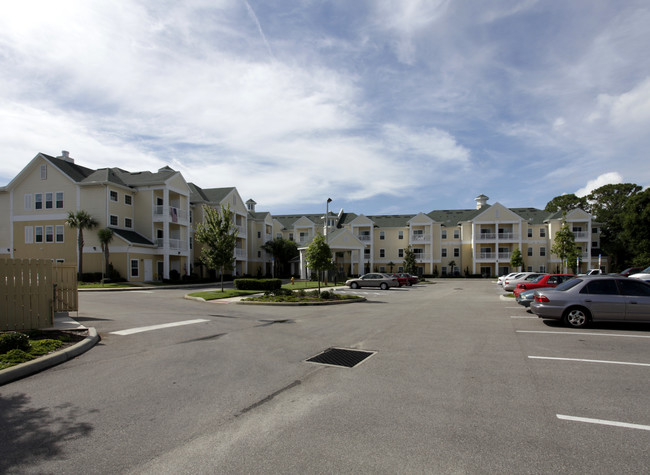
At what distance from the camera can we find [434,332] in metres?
11.1

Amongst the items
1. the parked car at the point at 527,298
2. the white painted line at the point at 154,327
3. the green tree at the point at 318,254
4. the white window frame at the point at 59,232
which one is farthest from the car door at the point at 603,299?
the white window frame at the point at 59,232

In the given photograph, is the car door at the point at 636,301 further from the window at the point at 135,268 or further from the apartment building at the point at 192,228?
the window at the point at 135,268

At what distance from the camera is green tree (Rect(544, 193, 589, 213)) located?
73312 mm

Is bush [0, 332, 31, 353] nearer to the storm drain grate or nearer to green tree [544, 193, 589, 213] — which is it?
the storm drain grate

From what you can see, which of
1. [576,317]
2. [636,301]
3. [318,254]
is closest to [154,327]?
[576,317]

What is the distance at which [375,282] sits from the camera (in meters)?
34.6

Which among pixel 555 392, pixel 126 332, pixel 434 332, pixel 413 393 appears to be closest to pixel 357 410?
pixel 413 393

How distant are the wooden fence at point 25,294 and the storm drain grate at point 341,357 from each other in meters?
7.32

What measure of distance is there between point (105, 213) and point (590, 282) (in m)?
38.1

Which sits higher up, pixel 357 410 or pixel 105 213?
pixel 105 213

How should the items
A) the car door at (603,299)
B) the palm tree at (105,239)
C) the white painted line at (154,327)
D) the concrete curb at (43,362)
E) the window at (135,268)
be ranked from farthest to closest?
the window at (135,268), the palm tree at (105,239), the car door at (603,299), the white painted line at (154,327), the concrete curb at (43,362)

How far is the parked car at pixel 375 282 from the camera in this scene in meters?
34.4

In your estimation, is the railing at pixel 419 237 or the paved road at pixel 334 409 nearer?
the paved road at pixel 334 409

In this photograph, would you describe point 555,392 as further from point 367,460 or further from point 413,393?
point 367,460
